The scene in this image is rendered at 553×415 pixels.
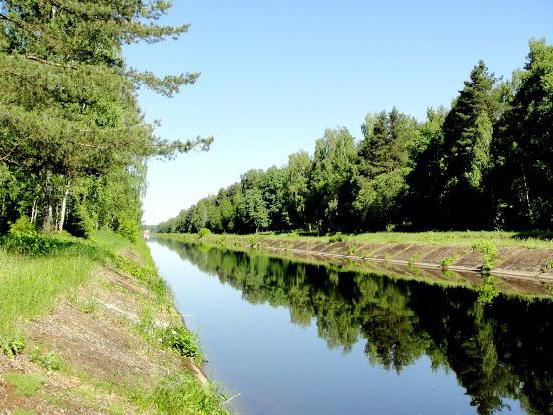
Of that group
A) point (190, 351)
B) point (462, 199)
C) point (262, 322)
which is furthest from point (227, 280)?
point (462, 199)

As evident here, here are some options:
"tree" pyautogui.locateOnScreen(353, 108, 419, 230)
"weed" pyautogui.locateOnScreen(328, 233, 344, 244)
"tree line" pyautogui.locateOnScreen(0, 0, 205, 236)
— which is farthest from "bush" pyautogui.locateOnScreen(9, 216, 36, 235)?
"tree" pyautogui.locateOnScreen(353, 108, 419, 230)

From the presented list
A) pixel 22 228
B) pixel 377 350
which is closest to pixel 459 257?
pixel 377 350

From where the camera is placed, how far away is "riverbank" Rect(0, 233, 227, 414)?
26.6 feet

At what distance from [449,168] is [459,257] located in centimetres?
2276

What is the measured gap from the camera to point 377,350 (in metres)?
19.4

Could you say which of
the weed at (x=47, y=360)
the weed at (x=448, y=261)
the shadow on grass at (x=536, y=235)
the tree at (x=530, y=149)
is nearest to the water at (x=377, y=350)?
the weed at (x=47, y=360)

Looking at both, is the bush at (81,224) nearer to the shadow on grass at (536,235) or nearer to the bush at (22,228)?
the bush at (22,228)

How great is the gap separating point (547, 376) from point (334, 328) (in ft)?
33.4

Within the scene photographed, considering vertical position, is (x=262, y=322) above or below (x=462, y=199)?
below

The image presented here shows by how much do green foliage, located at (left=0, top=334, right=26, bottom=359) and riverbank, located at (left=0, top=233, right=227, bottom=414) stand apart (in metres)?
0.02

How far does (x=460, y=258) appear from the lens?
49.2m

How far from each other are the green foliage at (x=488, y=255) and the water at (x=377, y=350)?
11.6 meters

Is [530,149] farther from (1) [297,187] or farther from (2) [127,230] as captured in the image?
(1) [297,187]

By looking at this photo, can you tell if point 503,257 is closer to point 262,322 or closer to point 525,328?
point 525,328
